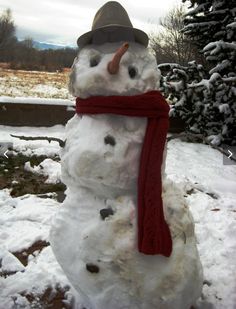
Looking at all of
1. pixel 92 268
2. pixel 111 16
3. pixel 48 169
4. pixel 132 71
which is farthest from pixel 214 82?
pixel 92 268

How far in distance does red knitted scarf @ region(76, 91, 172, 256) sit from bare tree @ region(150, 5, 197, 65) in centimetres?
1307

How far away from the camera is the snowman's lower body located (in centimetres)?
232

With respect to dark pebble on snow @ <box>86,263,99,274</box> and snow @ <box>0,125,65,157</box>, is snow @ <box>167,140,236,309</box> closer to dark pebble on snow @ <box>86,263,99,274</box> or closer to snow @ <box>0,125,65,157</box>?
dark pebble on snow @ <box>86,263,99,274</box>

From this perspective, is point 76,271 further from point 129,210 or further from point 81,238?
point 129,210

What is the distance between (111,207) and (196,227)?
87.1 inches

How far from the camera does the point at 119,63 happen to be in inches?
89.8

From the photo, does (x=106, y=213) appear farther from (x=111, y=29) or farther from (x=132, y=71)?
(x=111, y=29)

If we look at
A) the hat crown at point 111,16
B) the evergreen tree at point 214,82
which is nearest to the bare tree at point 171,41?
the evergreen tree at point 214,82

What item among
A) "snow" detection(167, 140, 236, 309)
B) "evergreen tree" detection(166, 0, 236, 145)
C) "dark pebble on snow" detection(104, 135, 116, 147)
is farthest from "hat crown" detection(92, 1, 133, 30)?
"evergreen tree" detection(166, 0, 236, 145)

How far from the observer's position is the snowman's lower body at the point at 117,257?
2318 mm

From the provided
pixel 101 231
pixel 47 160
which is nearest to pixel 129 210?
pixel 101 231

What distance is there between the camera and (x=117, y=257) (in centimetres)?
231

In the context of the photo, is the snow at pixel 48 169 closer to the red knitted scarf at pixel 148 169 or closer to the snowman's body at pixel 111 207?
the snowman's body at pixel 111 207

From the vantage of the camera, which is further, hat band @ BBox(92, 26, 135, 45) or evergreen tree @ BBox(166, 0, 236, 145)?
evergreen tree @ BBox(166, 0, 236, 145)
